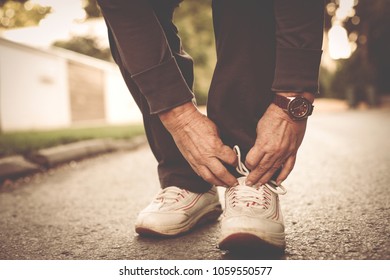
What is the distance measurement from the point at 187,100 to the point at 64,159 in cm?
182

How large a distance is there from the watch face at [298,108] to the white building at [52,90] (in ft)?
20.9

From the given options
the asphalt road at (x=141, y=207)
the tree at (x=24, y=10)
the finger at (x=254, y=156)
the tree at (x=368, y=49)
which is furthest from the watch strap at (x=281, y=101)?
the tree at (x=368, y=49)

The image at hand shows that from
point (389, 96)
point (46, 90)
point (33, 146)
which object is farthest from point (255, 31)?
point (389, 96)

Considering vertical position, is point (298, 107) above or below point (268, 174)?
above

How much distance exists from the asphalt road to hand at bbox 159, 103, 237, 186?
18 cm

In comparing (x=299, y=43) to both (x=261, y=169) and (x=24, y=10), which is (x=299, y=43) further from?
(x=24, y=10)

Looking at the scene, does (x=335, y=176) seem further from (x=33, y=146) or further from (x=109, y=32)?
(x=33, y=146)

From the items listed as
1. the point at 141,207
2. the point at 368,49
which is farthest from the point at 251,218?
the point at 368,49

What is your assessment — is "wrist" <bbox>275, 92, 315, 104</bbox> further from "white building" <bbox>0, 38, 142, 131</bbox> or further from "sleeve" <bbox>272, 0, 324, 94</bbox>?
"white building" <bbox>0, 38, 142, 131</bbox>

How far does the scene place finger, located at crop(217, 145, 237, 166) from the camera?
2.56 feet

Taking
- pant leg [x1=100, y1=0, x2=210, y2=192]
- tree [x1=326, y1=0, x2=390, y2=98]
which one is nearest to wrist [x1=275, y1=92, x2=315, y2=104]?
pant leg [x1=100, y1=0, x2=210, y2=192]

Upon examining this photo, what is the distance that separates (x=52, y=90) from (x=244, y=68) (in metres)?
8.34

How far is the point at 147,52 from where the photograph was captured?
76cm

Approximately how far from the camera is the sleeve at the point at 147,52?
751mm
